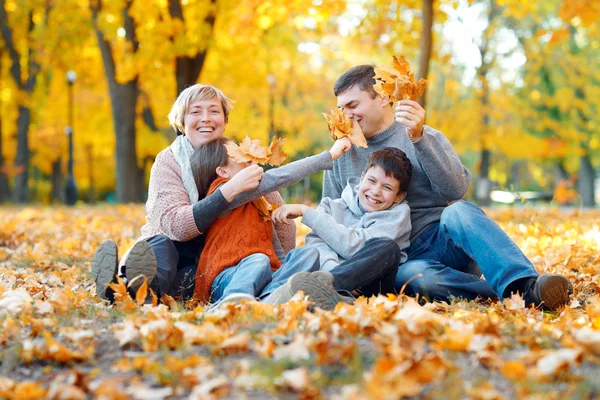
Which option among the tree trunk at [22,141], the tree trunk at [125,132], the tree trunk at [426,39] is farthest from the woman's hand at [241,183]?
the tree trunk at [22,141]

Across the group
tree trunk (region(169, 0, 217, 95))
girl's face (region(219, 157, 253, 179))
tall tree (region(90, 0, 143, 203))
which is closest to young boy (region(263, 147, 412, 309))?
girl's face (region(219, 157, 253, 179))

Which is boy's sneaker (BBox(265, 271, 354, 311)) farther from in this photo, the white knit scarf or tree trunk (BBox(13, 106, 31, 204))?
tree trunk (BBox(13, 106, 31, 204))

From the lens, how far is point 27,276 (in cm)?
495

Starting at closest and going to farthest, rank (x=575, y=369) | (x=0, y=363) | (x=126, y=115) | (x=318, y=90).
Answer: (x=575, y=369) < (x=0, y=363) < (x=126, y=115) < (x=318, y=90)

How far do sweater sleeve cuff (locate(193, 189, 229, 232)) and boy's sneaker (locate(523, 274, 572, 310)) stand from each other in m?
1.69

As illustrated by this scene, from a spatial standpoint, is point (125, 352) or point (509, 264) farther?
point (509, 264)

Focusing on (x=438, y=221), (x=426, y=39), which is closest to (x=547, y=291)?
(x=438, y=221)

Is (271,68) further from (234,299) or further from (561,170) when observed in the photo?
(234,299)

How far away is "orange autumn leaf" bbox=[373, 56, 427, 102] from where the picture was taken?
13.3 feet

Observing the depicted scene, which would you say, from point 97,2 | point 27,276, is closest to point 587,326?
point 27,276

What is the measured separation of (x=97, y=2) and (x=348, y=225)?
39.9 ft

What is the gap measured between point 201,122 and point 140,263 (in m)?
1.17

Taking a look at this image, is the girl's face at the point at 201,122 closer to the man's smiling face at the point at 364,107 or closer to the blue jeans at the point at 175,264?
the blue jeans at the point at 175,264

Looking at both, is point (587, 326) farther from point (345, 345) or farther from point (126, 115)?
point (126, 115)
